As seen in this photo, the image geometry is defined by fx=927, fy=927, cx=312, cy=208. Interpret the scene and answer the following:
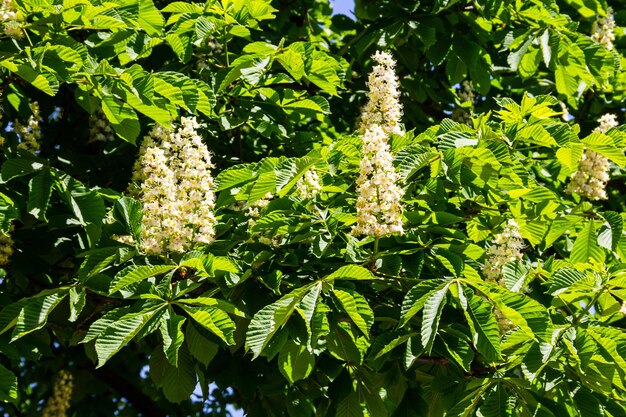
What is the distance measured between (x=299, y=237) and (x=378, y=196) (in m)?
0.31

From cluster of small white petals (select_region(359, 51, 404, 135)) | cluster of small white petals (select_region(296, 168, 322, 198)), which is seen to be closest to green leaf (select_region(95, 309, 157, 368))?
cluster of small white petals (select_region(296, 168, 322, 198))

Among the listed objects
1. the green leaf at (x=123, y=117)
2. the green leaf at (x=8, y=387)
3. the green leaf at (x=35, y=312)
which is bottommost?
the green leaf at (x=8, y=387)

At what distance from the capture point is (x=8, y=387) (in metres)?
3.40

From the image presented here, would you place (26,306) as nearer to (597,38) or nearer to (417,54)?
(417,54)

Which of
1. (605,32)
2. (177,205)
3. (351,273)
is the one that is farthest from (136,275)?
(605,32)

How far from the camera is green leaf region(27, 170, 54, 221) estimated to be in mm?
3693

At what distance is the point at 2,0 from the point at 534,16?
8.90 ft

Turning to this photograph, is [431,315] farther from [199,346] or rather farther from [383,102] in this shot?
[383,102]

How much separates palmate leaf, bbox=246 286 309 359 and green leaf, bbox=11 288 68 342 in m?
0.83

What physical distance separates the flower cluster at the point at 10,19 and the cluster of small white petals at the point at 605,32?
10.5 ft

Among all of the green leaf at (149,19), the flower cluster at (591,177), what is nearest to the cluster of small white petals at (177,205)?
the green leaf at (149,19)

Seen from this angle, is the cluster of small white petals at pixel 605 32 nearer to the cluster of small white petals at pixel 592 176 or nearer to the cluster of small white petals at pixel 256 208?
the cluster of small white petals at pixel 592 176

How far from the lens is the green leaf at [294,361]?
312 cm

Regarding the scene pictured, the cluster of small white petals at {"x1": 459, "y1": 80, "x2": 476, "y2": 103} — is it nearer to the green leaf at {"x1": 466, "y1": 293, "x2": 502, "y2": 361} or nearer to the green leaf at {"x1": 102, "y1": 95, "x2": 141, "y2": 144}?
the green leaf at {"x1": 102, "y1": 95, "x2": 141, "y2": 144}
